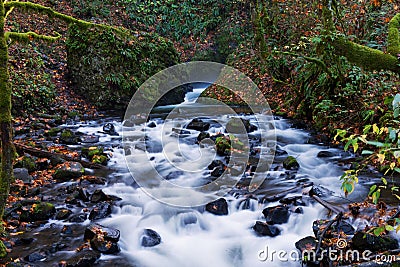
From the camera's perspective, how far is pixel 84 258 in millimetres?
4168

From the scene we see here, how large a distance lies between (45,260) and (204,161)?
14.4 ft

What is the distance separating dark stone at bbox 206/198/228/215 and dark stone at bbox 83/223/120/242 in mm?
1551

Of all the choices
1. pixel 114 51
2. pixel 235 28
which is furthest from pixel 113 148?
pixel 235 28

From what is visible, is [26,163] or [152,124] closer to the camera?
[26,163]

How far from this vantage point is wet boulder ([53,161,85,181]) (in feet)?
22.0

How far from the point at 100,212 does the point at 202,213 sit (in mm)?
1651

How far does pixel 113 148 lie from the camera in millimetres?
8922

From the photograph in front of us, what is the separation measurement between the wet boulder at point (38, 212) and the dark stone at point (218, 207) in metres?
2.52

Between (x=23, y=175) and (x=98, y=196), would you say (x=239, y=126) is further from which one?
(x=23, y=175)

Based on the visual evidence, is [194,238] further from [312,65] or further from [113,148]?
[312,65]

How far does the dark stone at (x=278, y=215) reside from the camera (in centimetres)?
502

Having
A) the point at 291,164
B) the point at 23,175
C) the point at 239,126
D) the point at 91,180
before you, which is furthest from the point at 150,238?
the point at 239,126

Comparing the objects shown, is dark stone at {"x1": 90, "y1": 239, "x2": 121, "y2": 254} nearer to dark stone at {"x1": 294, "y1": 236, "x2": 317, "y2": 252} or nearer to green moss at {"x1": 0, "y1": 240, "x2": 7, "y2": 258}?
green moss at {"x1": 0, "y1": 240, "x2": 7, "y2": 258}


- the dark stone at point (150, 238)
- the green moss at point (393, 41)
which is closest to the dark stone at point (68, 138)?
the dark stone at point (150, 238)
